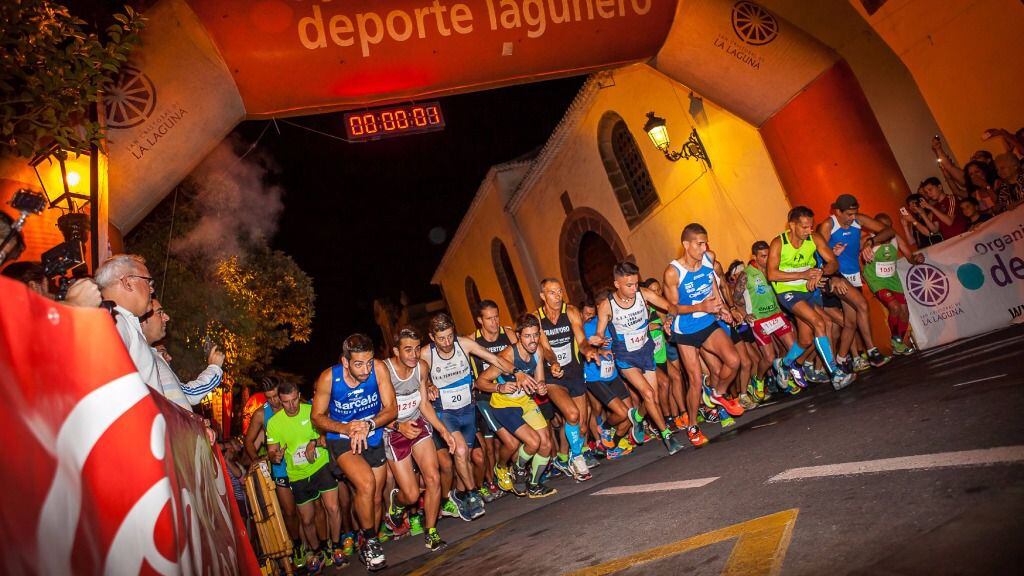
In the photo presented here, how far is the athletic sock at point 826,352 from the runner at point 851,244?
0.69 meters

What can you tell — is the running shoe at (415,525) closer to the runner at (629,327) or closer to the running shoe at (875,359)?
the runner at (629,327)

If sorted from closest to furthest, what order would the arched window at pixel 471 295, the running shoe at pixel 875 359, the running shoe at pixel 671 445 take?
the running shoe at pixel 671 445 → the running shoe at pixel 875 359 → the arched window at pixel 471 295

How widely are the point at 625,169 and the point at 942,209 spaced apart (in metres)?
8.90

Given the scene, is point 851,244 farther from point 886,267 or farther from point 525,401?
point 525,401

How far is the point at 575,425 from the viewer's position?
7.12 meters

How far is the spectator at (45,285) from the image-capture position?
3080mm

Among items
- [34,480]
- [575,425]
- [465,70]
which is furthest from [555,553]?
[465,70]

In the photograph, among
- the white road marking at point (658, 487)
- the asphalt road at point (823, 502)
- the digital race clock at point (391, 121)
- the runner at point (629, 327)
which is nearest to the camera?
the asphalt road at point (823, 502)

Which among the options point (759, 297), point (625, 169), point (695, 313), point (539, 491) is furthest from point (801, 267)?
point (625, 169)

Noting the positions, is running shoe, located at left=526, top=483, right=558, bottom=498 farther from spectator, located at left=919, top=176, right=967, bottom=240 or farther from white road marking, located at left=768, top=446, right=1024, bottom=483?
spectator, located at left=919, top=176, right=967, bottom=240

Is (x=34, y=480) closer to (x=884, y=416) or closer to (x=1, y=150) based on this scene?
(x=884, y=416)

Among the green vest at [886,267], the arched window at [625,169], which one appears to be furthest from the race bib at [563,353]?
the arched window at [625,169]

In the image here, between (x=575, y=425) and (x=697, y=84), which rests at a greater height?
(x=697, y=84)

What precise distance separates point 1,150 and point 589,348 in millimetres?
6400
